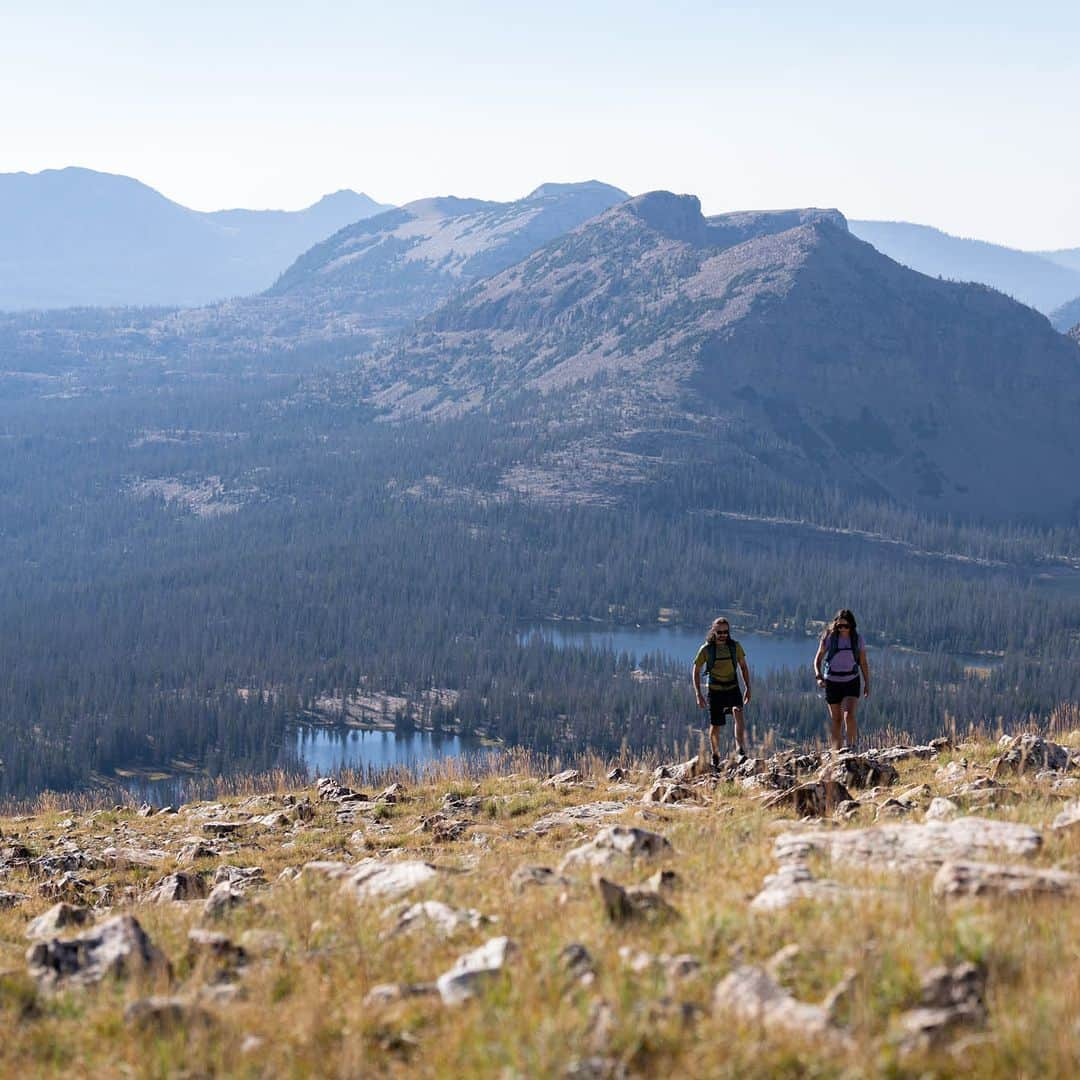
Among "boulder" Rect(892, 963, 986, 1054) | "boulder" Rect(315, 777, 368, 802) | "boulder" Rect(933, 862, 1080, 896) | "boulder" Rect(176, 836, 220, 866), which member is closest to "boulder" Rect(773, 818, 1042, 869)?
"boulder" Rect(933, 862, 1080, 896)

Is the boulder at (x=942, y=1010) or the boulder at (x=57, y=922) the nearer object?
the boulder at (x=942, y=1010)

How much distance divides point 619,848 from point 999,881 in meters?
5.54

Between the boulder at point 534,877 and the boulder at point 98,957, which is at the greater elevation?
the boulder at point 98,957

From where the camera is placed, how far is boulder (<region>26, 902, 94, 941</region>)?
16.5 metres

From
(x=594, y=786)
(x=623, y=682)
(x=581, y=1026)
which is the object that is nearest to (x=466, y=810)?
(x=594, y=786)

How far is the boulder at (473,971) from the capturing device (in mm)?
11578

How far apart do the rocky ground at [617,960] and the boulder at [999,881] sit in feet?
0.08

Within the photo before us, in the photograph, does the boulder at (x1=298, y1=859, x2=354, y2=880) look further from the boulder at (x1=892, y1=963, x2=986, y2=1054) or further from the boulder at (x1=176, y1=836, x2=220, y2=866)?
the boulder at (x1=892, y1=963, x2=986, y2=1054)

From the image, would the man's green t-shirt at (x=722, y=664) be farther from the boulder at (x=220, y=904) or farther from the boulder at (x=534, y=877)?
the boulder at (x=220, y=904)

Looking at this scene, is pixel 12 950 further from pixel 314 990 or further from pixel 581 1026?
pixel 581 1026

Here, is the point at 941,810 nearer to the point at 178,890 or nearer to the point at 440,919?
the point at 440,919

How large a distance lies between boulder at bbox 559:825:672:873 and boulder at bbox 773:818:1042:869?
1.76 m

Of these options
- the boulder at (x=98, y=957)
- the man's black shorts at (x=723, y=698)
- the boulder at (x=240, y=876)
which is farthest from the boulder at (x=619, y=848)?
the man's black shorts at (x=723, y=698)

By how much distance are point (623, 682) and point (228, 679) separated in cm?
4842
